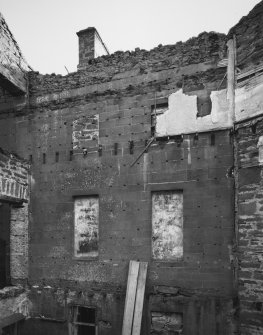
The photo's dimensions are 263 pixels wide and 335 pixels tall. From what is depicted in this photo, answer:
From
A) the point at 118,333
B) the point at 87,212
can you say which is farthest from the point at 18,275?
the point at 118,333

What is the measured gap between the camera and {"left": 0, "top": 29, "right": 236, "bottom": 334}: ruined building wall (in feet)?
24.0

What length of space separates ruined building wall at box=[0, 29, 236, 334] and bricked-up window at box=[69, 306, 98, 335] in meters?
0.26

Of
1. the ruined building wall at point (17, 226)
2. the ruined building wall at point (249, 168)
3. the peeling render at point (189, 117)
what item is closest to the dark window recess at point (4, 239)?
the ruined building wall at point (17, 226)

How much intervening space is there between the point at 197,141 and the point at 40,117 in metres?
4.70

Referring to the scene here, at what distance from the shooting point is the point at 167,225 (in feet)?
25.6

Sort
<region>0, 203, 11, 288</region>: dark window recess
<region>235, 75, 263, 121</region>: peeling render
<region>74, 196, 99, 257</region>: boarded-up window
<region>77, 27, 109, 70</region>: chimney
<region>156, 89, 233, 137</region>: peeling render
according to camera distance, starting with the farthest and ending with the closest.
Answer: <region>77, 27, 109, 70</region>: chimney
<region>0, 203, 11, 288</region>: dark window recess
<region>74, 196, 99, 257</region>: boarded-up window
<region>156, 89, 233, 137</region>: peeling render
<region>235, 75, 263, 121</region>: peeling render

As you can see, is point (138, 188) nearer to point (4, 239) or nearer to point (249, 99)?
point (249, 99)

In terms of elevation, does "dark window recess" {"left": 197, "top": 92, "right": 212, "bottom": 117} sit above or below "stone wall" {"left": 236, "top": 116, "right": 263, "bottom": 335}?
above

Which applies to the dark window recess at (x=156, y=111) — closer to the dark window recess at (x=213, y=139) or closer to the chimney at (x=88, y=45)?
the dark window recess at (x=213, y=139)

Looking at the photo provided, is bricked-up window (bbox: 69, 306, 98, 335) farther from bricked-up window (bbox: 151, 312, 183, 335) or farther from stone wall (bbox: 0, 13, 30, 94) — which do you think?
stone wall (bbox: 0, 13, 30, 94)

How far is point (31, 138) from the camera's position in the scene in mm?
9320

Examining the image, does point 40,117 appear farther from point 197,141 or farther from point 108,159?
point 197,141

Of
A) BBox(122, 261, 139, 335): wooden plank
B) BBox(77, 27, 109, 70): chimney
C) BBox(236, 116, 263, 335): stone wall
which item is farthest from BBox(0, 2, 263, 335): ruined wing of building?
BBox(77, 27, 109, 70): chimney

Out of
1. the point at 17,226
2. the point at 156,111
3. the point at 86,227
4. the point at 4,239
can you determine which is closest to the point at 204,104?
the point at 156,111
